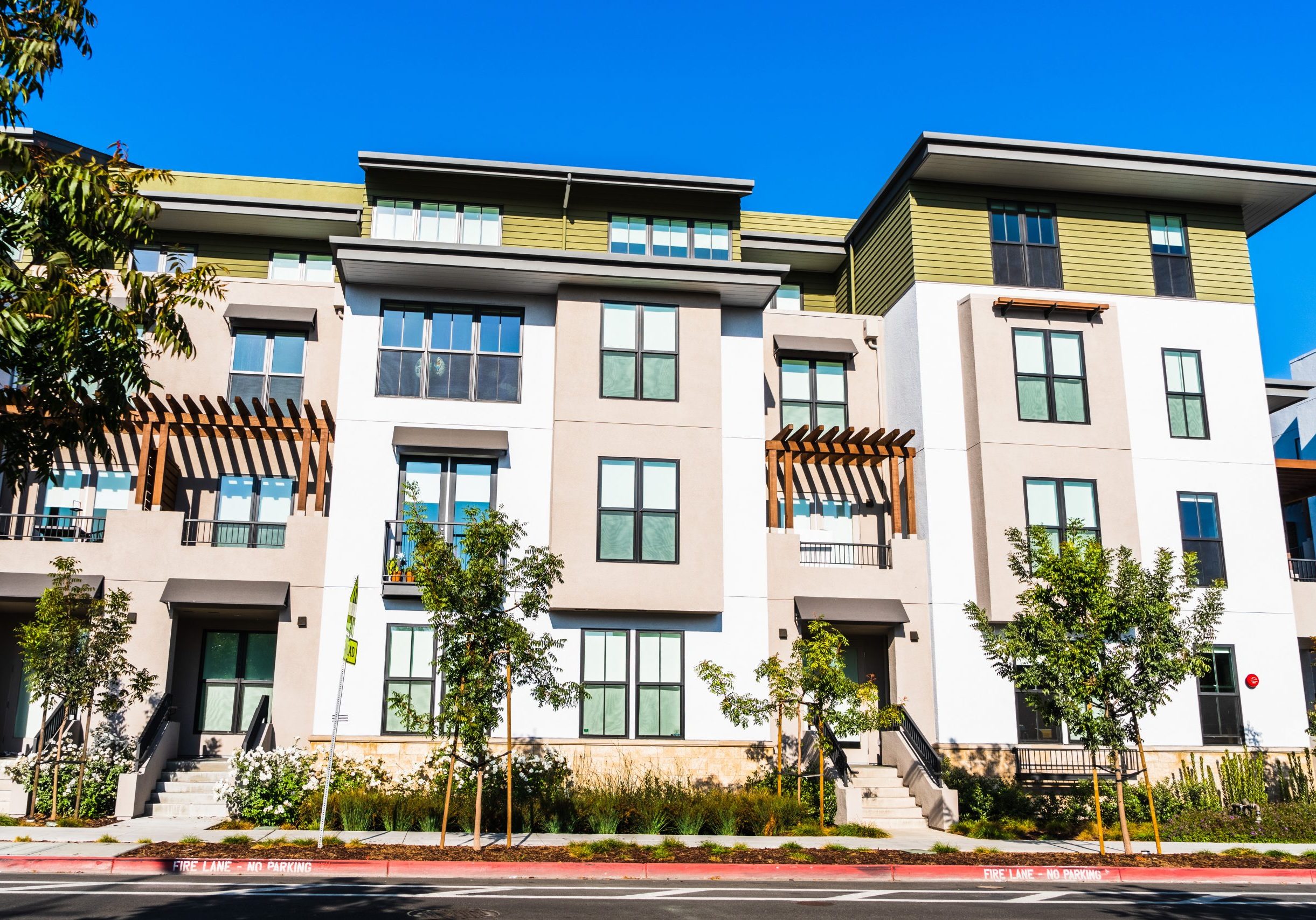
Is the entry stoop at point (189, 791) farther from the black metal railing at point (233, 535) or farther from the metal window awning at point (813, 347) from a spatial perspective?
the metal window awning at point (813, 347)

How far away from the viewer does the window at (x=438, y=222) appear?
81.2 feet

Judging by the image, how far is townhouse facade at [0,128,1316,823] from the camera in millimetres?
20891

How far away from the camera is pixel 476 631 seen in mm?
15750

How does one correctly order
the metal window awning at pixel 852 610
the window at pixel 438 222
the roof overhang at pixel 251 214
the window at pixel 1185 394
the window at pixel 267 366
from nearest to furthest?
the metal window awning at pixel 852 610, the window at pixel 267 366, the window at pixel 1185 394, the window at pixel 438 222, the roof overhang at pixel 251 214

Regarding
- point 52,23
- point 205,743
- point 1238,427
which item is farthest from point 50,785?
point 1238,427

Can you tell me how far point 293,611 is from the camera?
20703 millimetres

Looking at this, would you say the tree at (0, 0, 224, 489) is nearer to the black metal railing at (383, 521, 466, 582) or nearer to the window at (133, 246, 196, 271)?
the black metal railing at (383, 521, 466, 582)

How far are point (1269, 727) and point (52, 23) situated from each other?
2475 cm

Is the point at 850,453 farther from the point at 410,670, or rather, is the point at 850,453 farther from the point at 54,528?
the point at 54,528

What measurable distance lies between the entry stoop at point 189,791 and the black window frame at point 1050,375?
705 inches

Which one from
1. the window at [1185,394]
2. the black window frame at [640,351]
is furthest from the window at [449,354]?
the window at [1185,394]

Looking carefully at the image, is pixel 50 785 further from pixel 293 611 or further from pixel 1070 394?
pixel 1070 394

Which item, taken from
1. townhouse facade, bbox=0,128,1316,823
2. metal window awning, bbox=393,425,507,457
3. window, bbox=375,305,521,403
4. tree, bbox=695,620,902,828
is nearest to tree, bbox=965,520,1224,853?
tree, bbox=695,620,902,828

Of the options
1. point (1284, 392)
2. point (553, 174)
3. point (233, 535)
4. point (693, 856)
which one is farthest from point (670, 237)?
point (1284, 392)
